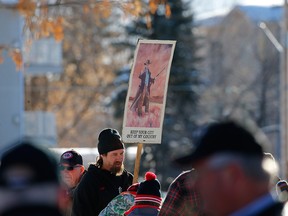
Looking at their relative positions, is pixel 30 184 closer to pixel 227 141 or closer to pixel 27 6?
pixel 227 141

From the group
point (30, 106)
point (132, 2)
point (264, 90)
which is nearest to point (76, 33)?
point (30, 106)

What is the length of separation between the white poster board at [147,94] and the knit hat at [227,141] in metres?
5.07

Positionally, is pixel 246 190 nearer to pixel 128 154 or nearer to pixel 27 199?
pixel 27 199

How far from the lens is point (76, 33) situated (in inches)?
2050

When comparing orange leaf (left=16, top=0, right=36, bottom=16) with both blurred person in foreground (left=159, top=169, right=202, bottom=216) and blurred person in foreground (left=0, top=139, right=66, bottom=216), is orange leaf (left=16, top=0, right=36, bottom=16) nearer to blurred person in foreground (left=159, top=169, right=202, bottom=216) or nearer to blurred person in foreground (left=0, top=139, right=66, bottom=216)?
blurred person in foreground (left=159, top=169, right=202, bottom=216)

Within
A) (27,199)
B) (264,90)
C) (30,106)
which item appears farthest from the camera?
(264,90)

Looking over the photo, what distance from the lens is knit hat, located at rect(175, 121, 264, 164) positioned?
4188 millimetres

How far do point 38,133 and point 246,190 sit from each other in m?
36.3

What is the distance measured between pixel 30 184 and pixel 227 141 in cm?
78

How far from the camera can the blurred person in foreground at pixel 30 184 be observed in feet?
13.3

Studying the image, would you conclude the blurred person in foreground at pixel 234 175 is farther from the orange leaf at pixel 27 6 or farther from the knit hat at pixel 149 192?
the orange leaf at pixel 27 6

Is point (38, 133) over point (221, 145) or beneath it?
beneath

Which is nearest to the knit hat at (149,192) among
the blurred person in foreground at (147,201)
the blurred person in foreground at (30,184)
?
the blurred person in foreground at (147,201)

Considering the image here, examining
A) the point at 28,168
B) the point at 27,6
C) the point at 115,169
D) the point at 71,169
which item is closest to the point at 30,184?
the point at 28,168
